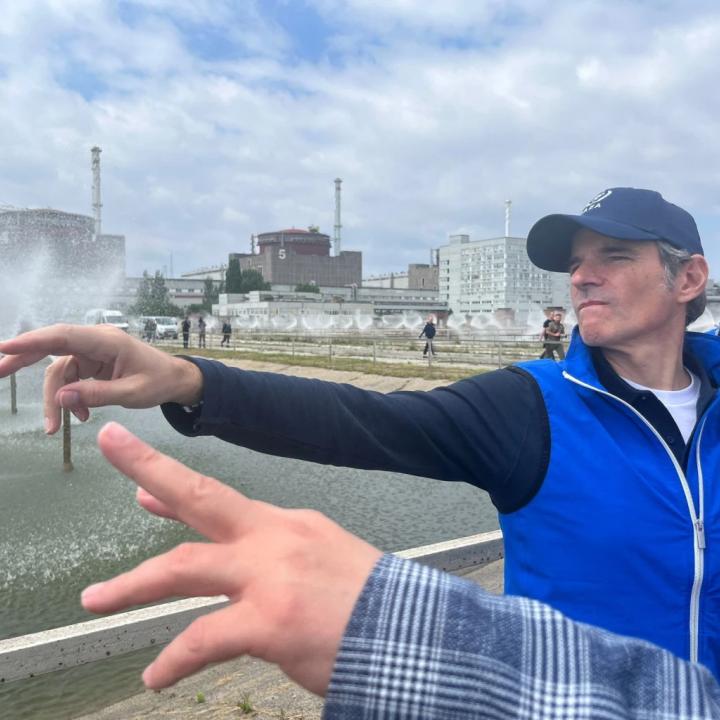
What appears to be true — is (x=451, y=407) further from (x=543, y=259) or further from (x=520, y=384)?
(x=543, y=259)

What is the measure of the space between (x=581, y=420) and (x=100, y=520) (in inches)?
286

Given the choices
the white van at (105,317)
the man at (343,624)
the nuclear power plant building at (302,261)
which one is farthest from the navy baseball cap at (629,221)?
the nuclear power plant building at (302,261)

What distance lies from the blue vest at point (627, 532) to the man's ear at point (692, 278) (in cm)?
44

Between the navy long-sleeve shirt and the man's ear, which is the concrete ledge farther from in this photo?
the man's ear

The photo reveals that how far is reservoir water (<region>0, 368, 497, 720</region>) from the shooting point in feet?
13.8

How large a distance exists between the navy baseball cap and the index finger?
1637mm

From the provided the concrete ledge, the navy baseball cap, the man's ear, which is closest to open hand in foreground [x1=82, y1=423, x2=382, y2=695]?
the navy baseball cap

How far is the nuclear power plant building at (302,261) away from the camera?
14250 centimetres

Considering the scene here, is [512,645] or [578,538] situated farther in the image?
[578,538]

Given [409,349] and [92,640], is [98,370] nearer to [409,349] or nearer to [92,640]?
[92,640]

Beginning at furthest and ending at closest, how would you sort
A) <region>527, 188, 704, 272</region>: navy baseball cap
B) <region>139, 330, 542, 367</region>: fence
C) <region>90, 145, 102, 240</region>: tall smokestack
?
<region>90, 145, 102, 240</region>: tall smokestack
<region>139, 330, 542, 367</region>: fence
<region>527, 188, 704, 272</region>: navy baseball cap

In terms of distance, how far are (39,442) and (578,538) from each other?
12.7 meters

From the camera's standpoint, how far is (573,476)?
1.75 metres

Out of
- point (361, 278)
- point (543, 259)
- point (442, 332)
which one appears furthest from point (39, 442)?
point (361, 278)
